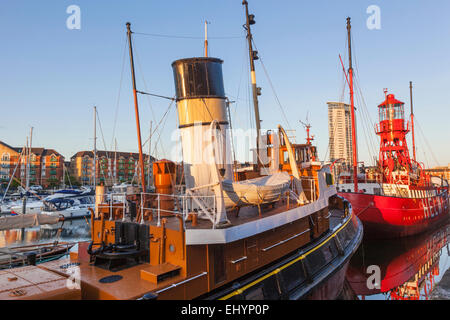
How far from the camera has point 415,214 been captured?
72.7ft

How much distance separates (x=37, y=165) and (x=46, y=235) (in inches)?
2702

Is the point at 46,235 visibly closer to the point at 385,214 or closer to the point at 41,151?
the point at 385,214

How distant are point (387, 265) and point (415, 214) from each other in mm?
7921

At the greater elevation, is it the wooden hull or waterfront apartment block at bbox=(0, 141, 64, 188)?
waterfront apartment block at bbox=(0, 141, 64, 188)

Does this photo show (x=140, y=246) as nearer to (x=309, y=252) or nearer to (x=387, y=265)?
(x=309, y=252)

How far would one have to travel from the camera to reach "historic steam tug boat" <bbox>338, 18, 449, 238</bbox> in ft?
67.4

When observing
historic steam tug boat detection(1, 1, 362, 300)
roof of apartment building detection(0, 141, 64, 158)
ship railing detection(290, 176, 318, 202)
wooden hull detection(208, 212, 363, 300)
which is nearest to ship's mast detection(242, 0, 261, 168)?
historic steam tug boat detection(1, 1, 362, 300)

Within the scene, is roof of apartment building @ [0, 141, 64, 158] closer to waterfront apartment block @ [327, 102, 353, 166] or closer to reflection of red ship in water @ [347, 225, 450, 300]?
reflection of red ship in water @ [347, 225, 450, 300]

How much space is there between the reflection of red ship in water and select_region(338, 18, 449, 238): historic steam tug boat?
4.58ft

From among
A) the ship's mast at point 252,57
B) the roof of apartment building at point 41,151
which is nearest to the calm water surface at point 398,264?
the ship's mast at point 252,57

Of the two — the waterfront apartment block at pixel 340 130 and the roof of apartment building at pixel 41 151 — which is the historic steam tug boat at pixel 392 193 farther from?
the waterfront apartment block at pixel 340 130

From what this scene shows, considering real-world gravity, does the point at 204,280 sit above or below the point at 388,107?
below

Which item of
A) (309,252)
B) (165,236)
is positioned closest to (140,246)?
(165,236)

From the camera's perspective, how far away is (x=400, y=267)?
641 inches
